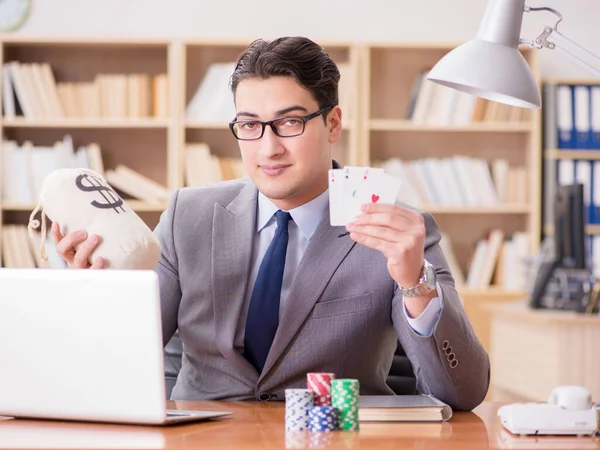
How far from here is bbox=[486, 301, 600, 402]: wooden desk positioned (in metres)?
3.50

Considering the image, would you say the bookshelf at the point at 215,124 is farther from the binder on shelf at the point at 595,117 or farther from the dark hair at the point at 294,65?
the dark hair at the point at 294,65

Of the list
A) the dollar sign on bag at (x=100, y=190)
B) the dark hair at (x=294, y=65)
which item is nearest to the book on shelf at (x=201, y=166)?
the dark hair at (x=294, y=65)

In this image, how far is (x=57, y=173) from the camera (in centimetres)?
156

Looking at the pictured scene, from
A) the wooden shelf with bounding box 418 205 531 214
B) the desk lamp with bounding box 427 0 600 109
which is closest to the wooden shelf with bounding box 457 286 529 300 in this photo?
the wooden shelf with bounding box 418 205 531 214

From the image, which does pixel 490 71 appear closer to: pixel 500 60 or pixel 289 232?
pixel 500 60

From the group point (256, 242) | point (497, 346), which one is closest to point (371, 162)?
point (497, 346)

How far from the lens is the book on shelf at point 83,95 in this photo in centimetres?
446

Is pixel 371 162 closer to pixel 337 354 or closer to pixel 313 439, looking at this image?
pixel 337 354

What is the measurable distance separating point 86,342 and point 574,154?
3.87 m

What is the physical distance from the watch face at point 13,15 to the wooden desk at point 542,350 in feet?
9.37

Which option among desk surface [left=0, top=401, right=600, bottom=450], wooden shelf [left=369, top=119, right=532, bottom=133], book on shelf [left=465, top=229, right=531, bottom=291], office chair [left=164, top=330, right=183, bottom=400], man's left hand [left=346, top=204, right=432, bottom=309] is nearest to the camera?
desk surface [left=0, top=401, right=600, bottom=450]

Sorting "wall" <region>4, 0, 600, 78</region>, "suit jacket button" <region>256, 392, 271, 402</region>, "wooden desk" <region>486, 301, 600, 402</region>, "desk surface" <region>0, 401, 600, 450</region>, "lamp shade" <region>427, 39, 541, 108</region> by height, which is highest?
"wall" <region>4, 0, 600, 78</region>

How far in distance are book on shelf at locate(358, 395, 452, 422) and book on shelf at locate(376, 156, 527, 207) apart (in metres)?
3.17

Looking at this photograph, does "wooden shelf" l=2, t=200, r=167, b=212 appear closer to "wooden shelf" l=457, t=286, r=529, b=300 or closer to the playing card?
"wooden shelf" l=457, t=286, r=529, b=300
